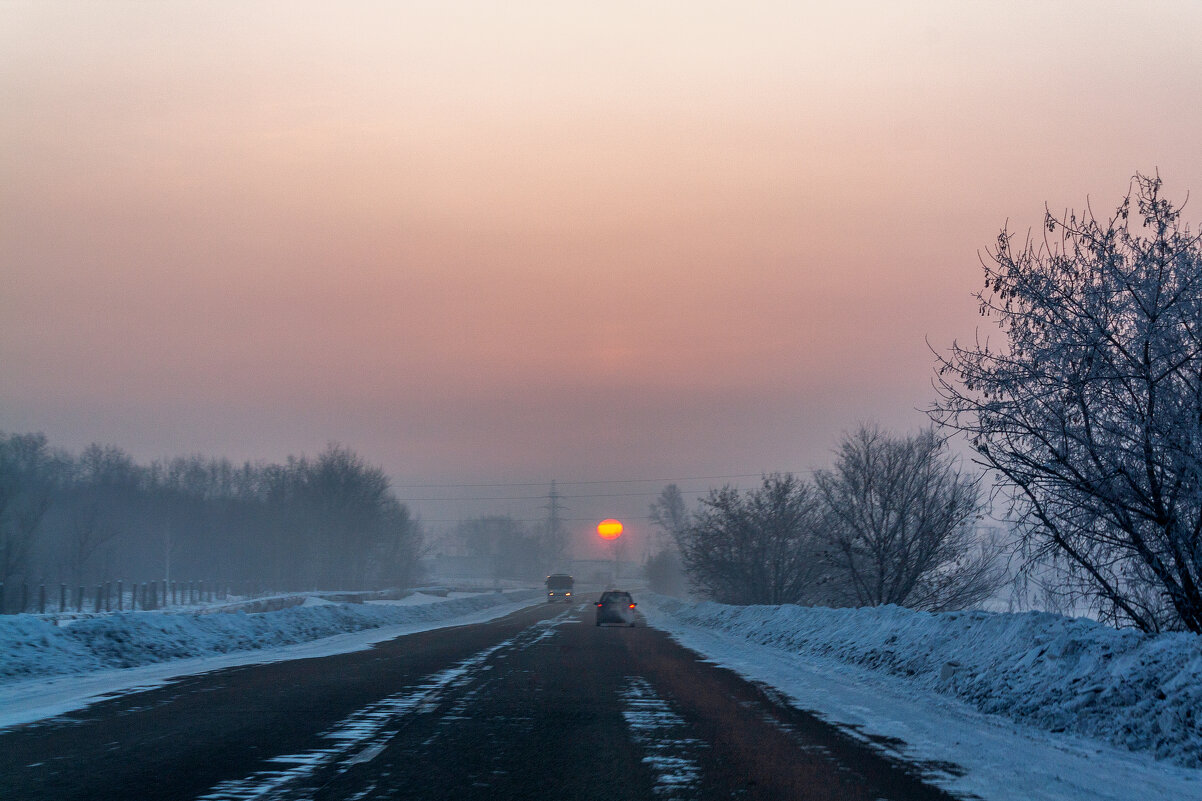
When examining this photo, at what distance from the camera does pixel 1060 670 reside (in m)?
11.2

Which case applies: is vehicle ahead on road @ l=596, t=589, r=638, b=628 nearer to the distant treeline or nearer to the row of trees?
the row of trees

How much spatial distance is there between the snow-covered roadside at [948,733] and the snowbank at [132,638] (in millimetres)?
11454

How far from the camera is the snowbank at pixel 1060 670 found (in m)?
8.94

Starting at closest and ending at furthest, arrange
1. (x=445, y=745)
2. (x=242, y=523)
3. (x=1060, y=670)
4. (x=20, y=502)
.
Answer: (x=445, y=745) → (x=1060, y=670) → (x=20, y=502) → (x=242, y=523)

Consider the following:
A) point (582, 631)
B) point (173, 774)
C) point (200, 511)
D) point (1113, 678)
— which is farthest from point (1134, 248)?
point (200, 511)

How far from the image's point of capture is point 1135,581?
13.1 meters

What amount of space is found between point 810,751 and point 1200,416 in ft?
22.0

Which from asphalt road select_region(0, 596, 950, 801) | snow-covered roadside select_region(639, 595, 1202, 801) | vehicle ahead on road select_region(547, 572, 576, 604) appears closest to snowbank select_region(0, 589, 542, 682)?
asphalt road select_region(0, 596, 950, 801)

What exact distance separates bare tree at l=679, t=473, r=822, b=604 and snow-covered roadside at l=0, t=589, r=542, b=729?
21.2m

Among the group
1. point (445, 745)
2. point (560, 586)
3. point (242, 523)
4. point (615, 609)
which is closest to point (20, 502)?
point (242, 523)

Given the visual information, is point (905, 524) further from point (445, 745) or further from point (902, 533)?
point (445, 745)

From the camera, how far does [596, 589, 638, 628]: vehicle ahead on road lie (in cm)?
3575

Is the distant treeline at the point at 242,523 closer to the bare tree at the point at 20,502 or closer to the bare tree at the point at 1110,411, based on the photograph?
the bare tree at the point at 20,502

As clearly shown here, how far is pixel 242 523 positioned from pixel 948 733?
10125cm
